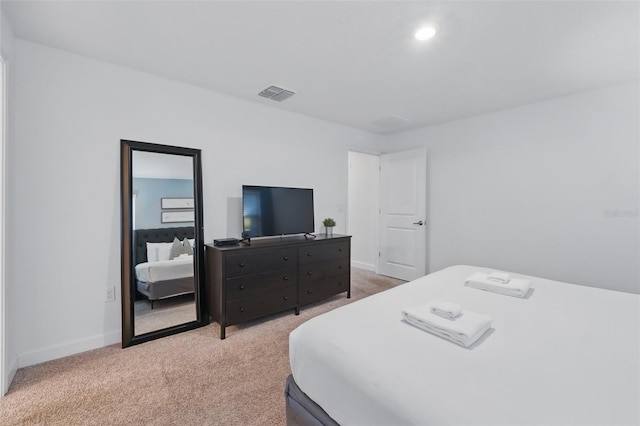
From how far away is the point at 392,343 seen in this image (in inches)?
48.1

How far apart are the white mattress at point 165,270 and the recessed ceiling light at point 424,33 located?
111 inches

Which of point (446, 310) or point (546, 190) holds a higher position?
point (546, 190)

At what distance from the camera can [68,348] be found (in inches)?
90.5

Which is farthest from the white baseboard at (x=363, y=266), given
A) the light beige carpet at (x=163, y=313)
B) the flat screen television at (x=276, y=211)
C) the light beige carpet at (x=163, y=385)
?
the light beige carpet at (x=163, y=313)

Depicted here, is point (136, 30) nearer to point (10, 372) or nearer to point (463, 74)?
point (10, 372)

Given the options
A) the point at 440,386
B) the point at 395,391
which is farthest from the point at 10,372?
the point at 440,386

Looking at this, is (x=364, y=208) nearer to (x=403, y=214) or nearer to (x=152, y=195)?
(x=403, y=214)

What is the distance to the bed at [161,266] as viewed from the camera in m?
2.60

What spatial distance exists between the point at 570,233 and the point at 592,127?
1166 millimetres

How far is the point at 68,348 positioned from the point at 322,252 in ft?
8.04

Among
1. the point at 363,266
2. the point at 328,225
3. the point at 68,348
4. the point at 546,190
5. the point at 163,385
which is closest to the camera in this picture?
the point at 163,385

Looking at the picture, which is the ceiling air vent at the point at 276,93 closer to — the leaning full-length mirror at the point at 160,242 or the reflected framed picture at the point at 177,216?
the leaning full-length mirror at the point at 160,242

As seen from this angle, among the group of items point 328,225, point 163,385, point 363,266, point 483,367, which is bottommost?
point 163,385

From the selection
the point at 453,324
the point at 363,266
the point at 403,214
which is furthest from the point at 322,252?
the point at 363,266
